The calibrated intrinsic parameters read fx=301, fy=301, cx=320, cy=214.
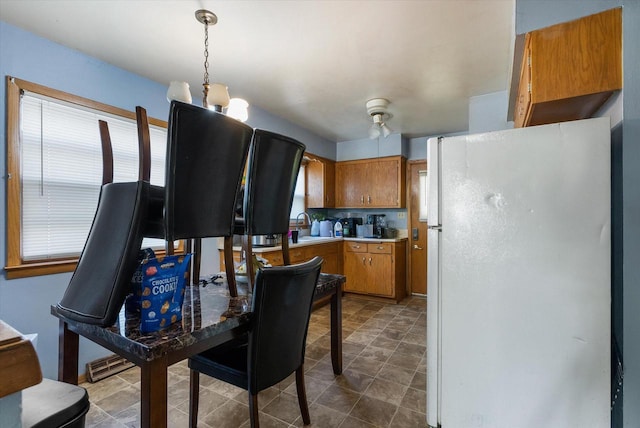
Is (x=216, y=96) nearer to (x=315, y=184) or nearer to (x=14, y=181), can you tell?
(x=14, y=181)

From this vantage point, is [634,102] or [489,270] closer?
[634,102]

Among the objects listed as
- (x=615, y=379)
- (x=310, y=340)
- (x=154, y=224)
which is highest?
(x=154, y=224)

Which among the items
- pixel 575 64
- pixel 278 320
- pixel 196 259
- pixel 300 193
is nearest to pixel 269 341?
pixel 278 320

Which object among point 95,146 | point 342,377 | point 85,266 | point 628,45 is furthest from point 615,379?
point 95,146

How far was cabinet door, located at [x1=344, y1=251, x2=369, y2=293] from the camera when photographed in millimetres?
4426

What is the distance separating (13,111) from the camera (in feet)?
6.33

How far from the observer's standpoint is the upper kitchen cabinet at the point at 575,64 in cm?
116

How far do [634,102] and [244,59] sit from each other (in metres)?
2.30

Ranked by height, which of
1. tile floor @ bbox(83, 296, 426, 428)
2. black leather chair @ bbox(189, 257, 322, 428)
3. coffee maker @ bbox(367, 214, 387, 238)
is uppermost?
coffee maker @ bbox(367, 214, 387, 238)

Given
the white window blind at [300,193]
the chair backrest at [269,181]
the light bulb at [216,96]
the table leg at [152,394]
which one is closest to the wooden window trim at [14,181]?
the light bulb at [216,96]

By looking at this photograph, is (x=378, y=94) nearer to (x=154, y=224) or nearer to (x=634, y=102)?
(x=634, y=102)

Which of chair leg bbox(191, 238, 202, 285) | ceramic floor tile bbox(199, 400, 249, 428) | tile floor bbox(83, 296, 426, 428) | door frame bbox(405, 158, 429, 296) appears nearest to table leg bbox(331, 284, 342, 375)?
tile floor bbox(83, 296, 426, 428)

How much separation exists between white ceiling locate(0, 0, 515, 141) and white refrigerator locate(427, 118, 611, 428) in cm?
111

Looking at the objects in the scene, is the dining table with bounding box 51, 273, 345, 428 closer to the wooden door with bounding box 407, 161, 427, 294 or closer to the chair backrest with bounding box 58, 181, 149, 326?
the chair backrest with bounding box 58, 181, 149, 326
